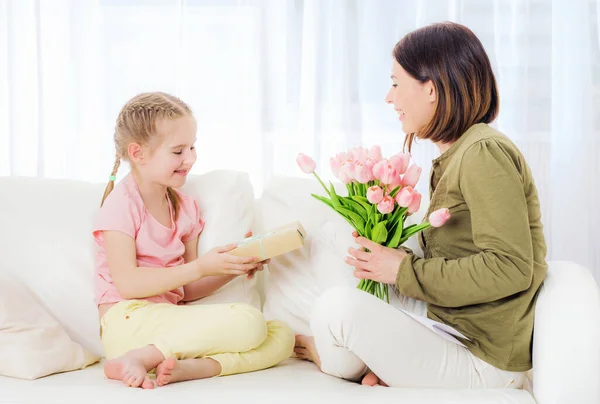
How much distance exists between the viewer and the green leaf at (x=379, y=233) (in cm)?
167

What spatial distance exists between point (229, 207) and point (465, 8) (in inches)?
49.7

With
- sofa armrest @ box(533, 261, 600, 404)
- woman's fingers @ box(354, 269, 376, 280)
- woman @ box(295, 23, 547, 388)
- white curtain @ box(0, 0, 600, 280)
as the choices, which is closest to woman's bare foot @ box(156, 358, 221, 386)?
woman @ box(295, 23, 547, 388)

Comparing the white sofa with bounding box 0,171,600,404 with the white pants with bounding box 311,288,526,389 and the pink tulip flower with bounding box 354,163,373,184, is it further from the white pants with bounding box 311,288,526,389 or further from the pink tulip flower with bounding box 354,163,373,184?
the pink tulip flower with bounding box 354,163,373,184

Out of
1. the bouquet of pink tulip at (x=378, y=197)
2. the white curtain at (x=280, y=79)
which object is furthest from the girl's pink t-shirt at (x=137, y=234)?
the white curtain at (x=280, y=79)

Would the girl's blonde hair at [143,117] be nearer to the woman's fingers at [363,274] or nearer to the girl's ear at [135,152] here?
the girl's ear at [135,152]

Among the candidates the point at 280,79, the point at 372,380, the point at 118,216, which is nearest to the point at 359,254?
the point at 372,380

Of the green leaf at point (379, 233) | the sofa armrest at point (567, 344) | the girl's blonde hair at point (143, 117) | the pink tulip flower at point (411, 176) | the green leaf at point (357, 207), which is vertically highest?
the girl's blonde hair at point (143, 117)

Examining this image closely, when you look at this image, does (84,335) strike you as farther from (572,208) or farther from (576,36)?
(576,36)

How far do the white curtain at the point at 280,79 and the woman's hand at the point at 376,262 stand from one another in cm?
109

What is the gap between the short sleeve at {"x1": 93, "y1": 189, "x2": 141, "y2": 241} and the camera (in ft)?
6.05

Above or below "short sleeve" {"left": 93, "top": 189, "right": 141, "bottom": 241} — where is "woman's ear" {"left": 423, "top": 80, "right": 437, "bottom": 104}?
above

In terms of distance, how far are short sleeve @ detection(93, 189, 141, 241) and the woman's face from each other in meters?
0.68

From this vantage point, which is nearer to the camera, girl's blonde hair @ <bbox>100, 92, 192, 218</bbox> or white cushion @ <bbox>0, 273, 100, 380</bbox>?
white cushion @ <bbox>0, 273, 100, 380</bbox>

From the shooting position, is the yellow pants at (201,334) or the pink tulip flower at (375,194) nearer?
the pink tulip flower at (375,194)
